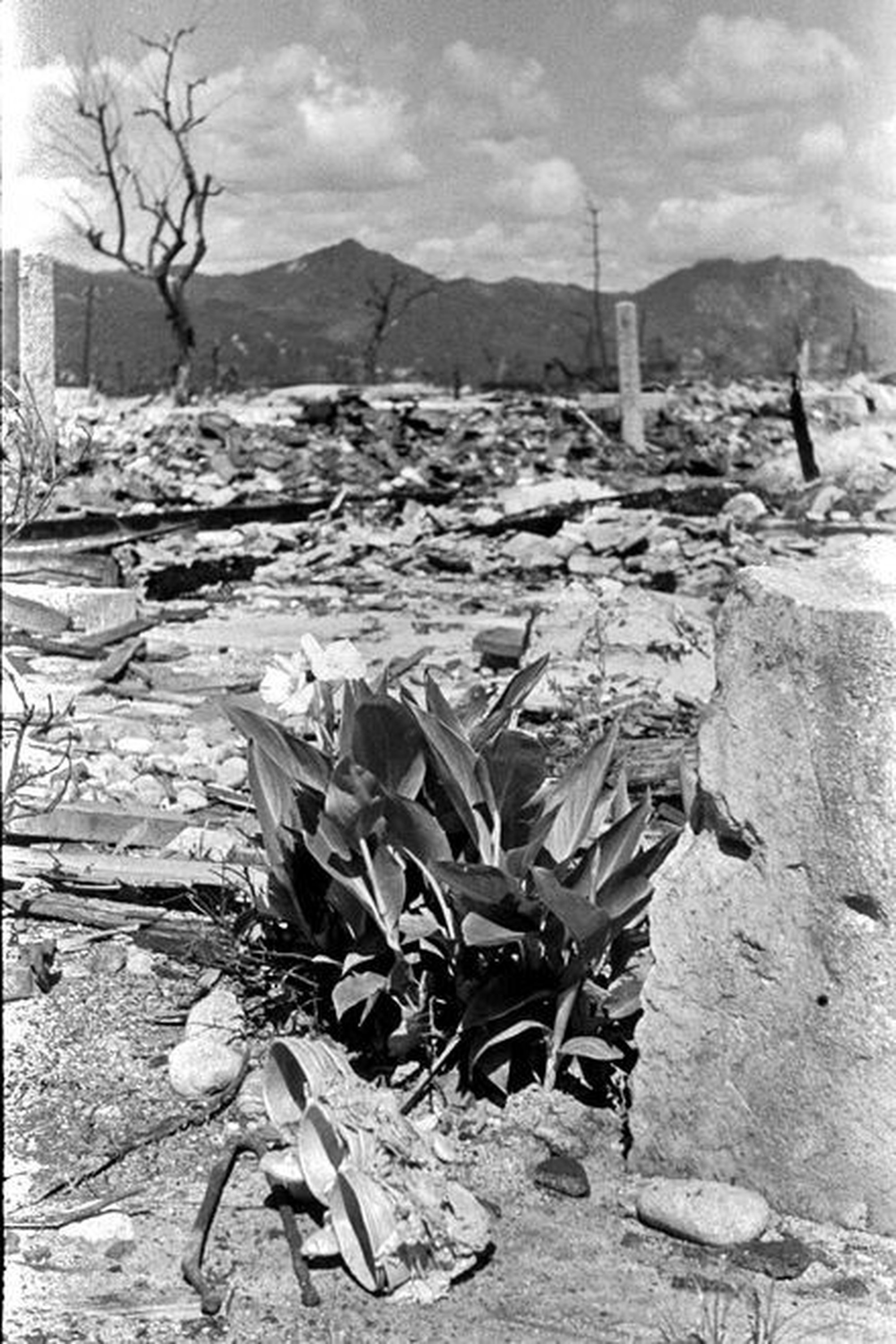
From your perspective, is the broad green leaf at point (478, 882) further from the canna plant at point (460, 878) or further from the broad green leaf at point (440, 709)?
the broad green leaf at point (440, 709)

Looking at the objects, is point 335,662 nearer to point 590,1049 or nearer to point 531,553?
point 590,1049

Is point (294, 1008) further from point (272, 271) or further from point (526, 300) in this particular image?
point (526, 300)

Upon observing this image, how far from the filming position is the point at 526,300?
3280 inches

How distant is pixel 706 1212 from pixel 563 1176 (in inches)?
11.5

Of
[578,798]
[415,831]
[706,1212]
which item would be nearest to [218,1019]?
[415,831]

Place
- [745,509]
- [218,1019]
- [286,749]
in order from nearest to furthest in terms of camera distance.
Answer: [286,749], [218,1019], [745,509]

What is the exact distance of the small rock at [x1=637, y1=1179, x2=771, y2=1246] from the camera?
8.84 ft

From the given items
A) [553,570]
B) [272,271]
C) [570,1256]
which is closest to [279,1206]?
[570,1256]

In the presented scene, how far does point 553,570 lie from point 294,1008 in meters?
8.23

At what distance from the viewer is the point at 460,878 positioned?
2988 mm

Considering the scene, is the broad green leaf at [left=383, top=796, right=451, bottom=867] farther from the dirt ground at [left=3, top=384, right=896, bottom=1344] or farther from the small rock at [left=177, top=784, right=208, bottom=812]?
the small rock at [left=177, top=784, right=208, bottom=812]

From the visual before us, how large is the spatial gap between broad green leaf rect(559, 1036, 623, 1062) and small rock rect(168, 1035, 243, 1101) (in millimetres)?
639

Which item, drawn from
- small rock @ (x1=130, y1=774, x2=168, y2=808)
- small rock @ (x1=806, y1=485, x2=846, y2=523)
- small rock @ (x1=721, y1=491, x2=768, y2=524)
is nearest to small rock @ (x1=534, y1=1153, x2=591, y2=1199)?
small rock @ (x1=130, y1=774, x2=168, y2=808)

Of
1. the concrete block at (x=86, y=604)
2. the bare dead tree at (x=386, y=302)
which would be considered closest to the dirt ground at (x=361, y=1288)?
the concrete block at (x=86, y=604)
